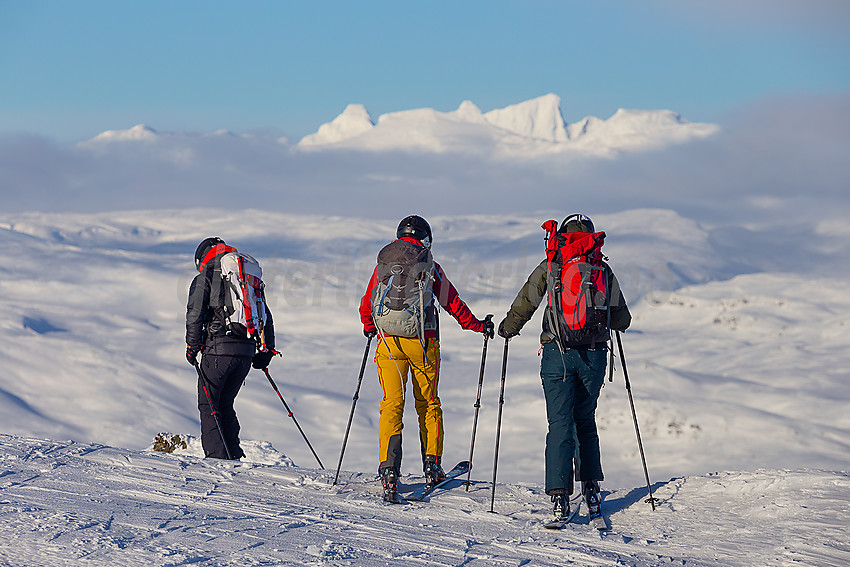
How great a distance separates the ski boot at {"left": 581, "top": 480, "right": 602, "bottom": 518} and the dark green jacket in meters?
1.21

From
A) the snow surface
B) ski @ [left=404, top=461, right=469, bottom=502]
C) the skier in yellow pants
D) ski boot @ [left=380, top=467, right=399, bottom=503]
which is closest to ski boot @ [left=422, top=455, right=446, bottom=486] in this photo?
ski @ [left=404, top=461, right=469, bottom=502]

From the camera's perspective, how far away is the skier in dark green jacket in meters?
5.93

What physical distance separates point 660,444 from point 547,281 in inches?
473

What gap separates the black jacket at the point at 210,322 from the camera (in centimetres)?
744

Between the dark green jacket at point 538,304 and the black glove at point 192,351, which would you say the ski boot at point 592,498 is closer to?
the dark green jacket at point 538,304

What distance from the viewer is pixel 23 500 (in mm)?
5309

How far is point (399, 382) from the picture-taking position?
6367 millimetres

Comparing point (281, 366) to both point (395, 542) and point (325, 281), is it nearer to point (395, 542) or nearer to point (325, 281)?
point (325, 281)

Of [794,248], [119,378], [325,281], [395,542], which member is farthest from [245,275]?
[794,248]

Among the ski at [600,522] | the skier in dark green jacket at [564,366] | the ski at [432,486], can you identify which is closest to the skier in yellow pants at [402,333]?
the ski at [432,486]

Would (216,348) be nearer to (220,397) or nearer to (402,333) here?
(220,397)

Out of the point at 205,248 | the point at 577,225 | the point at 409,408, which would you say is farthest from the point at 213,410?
the point at 409,408

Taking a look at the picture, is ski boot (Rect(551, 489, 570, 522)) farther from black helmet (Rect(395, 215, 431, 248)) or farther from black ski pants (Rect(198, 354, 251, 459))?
black ski pants (Rect(198, 354, 251, 459))

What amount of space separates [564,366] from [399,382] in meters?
1.35
